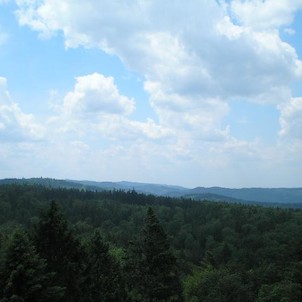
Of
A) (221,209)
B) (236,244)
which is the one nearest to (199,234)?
(236,244)

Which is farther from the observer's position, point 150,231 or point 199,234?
point 199,234

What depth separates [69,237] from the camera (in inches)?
1018

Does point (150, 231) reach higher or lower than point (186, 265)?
higher

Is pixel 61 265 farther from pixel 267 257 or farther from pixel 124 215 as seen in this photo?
pixel 124 215

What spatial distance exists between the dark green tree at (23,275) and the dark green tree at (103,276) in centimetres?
1317

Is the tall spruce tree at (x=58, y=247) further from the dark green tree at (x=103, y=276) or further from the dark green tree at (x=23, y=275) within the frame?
the dark green tree at (x=103, y=276)

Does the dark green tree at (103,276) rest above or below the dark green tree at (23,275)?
below

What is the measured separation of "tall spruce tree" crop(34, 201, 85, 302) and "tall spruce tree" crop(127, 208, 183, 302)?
8426mm

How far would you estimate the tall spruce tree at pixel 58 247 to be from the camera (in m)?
25.1

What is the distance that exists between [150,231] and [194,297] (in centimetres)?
4303

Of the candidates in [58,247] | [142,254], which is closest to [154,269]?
[142,254]

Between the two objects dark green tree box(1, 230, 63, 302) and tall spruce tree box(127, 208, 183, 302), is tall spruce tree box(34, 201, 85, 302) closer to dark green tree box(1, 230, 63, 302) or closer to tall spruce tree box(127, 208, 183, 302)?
dark green tree box(1, 230, 63, 302)

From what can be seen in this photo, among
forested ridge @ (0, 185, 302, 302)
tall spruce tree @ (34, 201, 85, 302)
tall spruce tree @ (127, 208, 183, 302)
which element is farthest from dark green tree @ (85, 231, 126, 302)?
tall spruce tree @ (34, 201, 85, 302)

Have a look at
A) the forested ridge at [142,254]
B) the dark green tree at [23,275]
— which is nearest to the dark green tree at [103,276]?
the forested ridge at [142,254]
